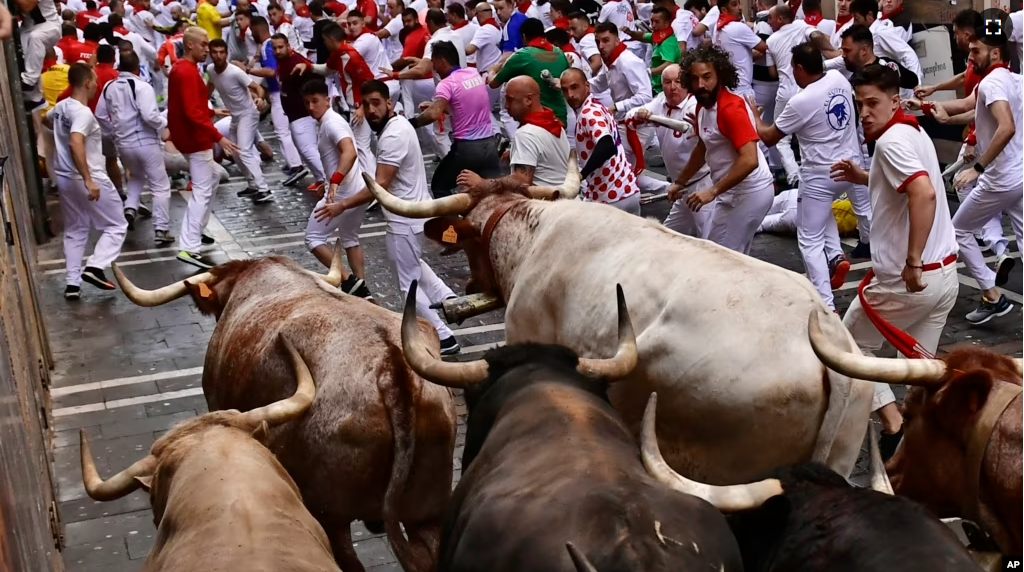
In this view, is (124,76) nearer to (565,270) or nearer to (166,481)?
(565,270)

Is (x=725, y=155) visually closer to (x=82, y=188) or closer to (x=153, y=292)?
(x=153, y=292)

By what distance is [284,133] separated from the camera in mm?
19062

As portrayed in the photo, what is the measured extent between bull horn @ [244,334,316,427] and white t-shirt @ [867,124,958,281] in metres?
3.62

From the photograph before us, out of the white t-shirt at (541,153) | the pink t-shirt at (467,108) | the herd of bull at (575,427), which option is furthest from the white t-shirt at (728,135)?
the pink t-shirt at (467,108)

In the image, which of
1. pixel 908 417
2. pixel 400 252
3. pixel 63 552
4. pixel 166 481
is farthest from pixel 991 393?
pixel 400 252

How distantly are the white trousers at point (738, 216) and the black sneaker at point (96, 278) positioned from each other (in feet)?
20.7

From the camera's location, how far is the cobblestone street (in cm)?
769

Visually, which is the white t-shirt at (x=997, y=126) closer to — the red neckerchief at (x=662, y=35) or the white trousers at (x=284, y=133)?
the red neckerchief at (x=662, y=35)

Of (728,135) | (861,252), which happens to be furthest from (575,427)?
(861,252)

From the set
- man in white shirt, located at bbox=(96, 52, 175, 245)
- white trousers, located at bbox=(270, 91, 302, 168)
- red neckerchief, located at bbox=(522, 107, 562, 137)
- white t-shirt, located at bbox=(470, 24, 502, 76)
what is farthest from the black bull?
white t-shirt, located at bbox=(470, 24, 502, 76)

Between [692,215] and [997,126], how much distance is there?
8.80 ft

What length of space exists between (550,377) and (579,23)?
15.1 m

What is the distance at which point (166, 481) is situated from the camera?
4.80 m

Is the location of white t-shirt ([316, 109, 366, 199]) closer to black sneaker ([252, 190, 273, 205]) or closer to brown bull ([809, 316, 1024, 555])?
black sneaker ([252, 190, 273, 205])
